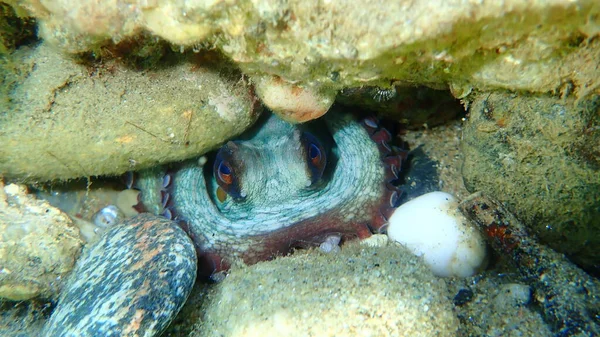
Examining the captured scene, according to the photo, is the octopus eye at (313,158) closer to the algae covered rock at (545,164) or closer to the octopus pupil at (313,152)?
the octopus pupil at (313,152)

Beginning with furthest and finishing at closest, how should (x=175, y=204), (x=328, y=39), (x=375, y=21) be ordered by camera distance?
(x=175, y=204) < (x=328, y=39) < (x=375, y=21)

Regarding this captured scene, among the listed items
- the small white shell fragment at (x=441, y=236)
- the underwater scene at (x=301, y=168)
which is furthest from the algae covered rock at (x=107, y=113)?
the small white shell fragment at (x=441, y=236)

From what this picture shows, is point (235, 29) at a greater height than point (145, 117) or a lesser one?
greater

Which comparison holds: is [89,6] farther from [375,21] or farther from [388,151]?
[388,151]

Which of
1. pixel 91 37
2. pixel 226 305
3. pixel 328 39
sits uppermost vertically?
pixel 91 37

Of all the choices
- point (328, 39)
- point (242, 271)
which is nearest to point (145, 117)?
point (242, 271)

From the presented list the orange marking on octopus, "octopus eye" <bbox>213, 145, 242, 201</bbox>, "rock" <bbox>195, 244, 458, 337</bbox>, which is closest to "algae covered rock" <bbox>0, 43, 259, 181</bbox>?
"octopus eye" <bbox>213, 145, 242, 201</bbox>
